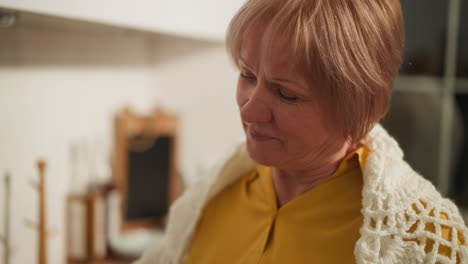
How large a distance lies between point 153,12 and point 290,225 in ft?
1.86

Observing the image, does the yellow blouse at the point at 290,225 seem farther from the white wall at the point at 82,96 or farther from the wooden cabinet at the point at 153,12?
the white wall at the point at 82,96

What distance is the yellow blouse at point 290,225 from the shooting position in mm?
671

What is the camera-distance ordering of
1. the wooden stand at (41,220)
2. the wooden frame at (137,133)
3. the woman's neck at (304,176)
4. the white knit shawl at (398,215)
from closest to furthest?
the white knit shawl at (398,215), the woman's neck at (304,176), the wooden stand at (41,220), the wooden frame at (137,133)

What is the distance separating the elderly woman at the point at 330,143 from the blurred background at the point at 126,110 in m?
0.38

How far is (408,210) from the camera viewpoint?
2.04ft

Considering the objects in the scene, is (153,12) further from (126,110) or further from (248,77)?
(126,110)

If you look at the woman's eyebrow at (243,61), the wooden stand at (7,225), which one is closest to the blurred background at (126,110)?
the wooden stand at (7,225)

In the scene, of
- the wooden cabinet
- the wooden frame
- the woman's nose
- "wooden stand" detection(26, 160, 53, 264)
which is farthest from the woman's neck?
the wooden frame

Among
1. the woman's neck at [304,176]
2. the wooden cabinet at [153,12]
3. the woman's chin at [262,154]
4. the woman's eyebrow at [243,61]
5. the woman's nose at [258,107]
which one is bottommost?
the woman's neck at [304,176]

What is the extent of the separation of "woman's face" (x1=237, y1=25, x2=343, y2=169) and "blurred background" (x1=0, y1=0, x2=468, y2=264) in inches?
13.8

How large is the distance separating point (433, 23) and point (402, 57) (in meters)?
1.07

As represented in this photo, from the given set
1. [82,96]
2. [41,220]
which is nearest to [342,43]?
[41,220]

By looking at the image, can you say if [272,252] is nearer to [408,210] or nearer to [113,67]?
[408,210]

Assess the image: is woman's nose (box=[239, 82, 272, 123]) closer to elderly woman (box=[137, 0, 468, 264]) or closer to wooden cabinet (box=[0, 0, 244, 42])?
elderly woman (box=[137, 0, 468, 264])
